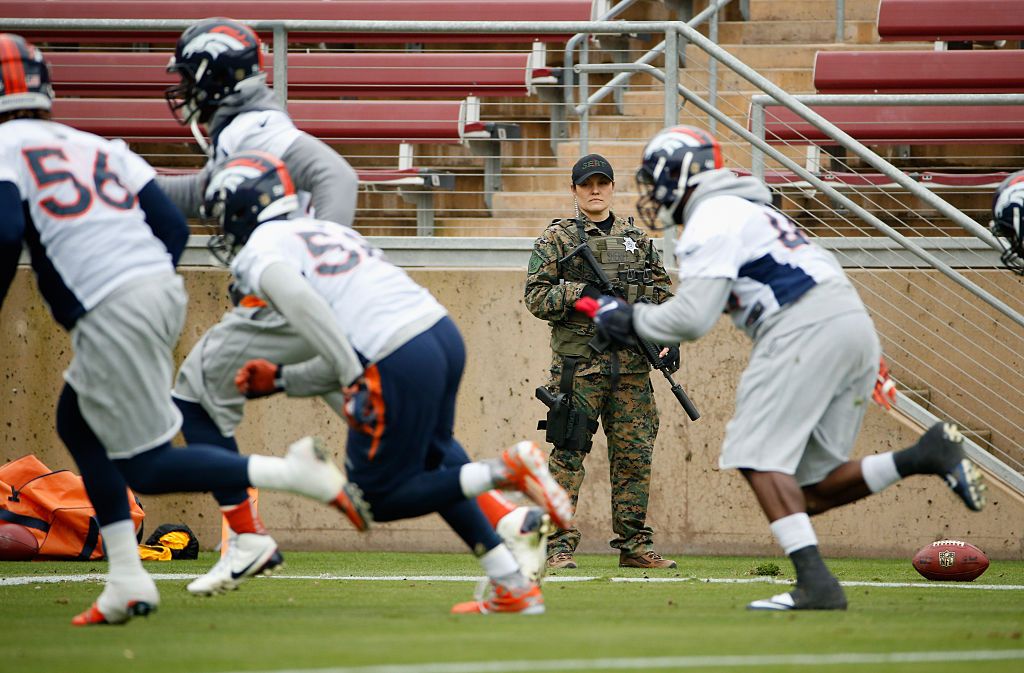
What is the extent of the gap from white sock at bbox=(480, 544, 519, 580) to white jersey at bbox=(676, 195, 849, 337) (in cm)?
114

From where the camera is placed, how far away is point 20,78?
4.90 meters

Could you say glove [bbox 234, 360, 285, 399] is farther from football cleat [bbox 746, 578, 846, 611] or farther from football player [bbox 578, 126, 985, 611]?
football cleat [bbox 746, 578, 846, 611]

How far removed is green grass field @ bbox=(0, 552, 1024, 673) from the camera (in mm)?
3748

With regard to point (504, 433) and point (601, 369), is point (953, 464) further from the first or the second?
point (504, 433)

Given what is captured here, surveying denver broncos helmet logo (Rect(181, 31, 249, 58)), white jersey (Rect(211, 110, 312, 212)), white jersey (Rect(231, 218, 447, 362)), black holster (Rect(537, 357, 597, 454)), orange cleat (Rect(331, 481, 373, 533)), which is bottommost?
black holster (Rect(537, 357, 597, 454))

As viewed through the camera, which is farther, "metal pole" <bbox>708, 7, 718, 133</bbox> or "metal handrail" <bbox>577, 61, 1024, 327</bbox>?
"metal pole" <bbox>708, 7, 718, 133</bbox>

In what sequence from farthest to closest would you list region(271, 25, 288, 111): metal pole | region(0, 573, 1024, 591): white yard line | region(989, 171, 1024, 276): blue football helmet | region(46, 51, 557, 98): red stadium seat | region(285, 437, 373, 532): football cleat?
region(46, 51, 557, 98): red stadium seat → region(271, 25, 288, 111): metal pole → region(0, 573, 1024, 591): white yard line → region(989, 171, 1024, 276): blue football helmet → region(285, 437, 373, 532): football cleat

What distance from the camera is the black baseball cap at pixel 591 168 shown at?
313 inches

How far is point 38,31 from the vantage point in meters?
9.63

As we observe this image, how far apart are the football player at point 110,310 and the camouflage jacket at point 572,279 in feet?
10.3

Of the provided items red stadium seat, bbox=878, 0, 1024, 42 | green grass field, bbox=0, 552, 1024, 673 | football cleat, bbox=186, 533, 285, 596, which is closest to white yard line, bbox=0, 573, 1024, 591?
green grass field, bbox=0, 552, 1024, 673

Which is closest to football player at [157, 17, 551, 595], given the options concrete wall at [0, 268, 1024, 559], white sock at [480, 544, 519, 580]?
white sock at [480, 544, 519, 580]

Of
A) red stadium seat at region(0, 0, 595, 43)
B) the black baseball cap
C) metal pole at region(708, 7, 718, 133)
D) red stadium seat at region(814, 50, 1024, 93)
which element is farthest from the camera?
red stadium seat at region(0, 0, 595, 43)

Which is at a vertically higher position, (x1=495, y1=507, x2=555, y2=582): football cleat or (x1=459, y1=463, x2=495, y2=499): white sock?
(x1=459, y1=463, x2=495, y2=499): white sock
